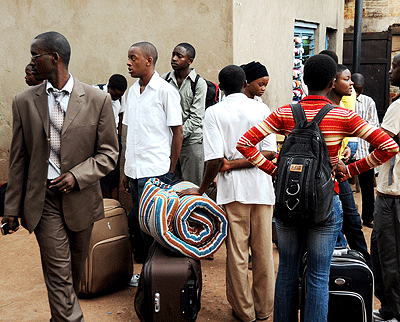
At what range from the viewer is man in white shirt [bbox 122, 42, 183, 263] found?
14.6 feet

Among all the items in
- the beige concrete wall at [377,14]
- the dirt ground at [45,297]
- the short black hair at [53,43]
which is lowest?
the dirt ground at [45,297]

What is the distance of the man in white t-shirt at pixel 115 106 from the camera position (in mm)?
6367

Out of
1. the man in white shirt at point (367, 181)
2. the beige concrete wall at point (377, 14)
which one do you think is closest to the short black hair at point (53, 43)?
the man in white shirt at point (367, 181)

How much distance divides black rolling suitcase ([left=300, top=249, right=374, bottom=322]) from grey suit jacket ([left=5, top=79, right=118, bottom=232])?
63.9 inches

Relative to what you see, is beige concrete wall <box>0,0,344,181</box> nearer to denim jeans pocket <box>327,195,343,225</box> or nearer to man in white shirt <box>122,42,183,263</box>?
man in white shirt <box>122,42,183,263</box>

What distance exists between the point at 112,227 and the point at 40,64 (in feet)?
5.55

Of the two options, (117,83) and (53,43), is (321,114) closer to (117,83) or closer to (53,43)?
(53,43)

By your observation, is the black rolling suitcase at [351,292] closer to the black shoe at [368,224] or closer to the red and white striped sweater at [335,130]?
the red and white striped sweater at [335,130]

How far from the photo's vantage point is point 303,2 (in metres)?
8.72

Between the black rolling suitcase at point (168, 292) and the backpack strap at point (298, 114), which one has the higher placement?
the backpack strap at point (298, 114)

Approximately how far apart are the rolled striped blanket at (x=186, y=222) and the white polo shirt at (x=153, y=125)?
563 millimetres

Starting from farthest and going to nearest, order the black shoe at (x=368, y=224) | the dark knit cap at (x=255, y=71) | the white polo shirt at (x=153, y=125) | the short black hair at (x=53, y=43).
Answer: the black shoe at (x=368, y=224), the white polo shirt at (x=153, y=125), the dark knit cap at (x=255, y=71), the short black hair at (x=53, y=43)

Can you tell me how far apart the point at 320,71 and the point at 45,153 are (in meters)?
1.74

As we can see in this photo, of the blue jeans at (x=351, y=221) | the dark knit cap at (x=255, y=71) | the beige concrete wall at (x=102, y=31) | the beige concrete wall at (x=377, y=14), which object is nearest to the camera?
the dark knit cap at (x=255, y=71)
